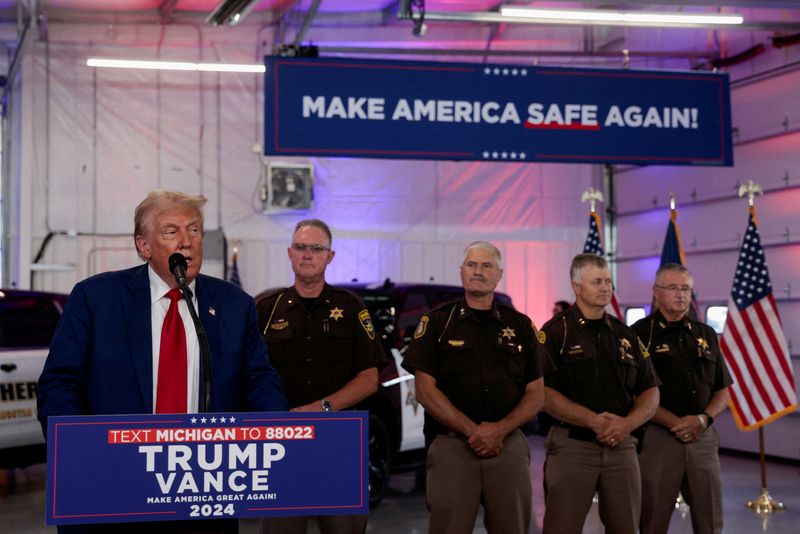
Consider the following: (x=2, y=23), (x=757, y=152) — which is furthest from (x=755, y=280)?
(x=2, y=23)

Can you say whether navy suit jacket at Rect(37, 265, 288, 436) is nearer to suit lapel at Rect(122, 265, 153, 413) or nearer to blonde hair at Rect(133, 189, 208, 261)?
suit lapel at Rect(122, 265, 153, 413)

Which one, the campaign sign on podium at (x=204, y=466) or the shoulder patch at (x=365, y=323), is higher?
the shoulder patch at (x=365, y=323)

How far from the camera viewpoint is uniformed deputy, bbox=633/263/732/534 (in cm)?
545

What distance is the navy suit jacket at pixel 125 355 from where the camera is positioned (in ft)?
8.75

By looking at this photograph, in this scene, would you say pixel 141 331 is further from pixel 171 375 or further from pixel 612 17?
pixel 612 17

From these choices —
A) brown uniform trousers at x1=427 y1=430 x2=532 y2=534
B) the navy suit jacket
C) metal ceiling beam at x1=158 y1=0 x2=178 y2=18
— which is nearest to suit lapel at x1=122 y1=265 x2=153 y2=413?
the navy suit jacket

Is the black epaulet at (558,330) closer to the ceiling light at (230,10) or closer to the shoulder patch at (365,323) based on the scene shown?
the shoulder patch at (365,323)

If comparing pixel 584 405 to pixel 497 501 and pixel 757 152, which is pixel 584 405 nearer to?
pixel 497 501

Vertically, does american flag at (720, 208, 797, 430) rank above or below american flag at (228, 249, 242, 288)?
below

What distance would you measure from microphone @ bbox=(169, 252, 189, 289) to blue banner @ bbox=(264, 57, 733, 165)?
3.86 m

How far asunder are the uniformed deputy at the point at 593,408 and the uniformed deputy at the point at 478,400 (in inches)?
11.4

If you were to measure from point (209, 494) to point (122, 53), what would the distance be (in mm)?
11804

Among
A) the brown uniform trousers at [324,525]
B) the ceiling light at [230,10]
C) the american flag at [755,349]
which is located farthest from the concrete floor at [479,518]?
the ceiling light at [230,10]

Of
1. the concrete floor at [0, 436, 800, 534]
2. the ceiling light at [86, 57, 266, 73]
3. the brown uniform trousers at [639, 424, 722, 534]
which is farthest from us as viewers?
the ceiling light at [86, 57, 266, 73]
